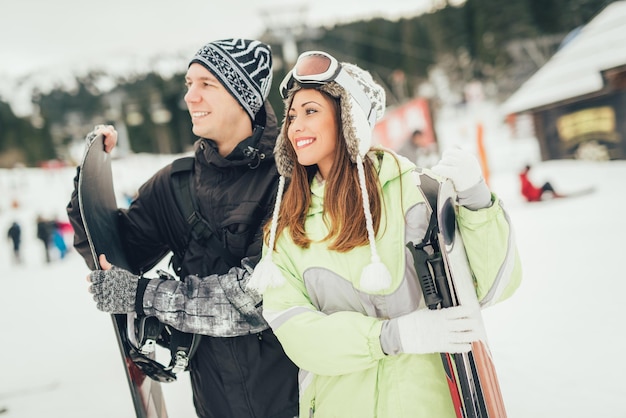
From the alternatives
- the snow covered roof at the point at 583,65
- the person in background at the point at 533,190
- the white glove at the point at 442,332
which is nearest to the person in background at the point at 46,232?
the person in background at the point at 533,190

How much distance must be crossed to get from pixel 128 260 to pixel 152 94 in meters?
49.7

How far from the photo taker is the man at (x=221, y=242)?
1726 millimetres

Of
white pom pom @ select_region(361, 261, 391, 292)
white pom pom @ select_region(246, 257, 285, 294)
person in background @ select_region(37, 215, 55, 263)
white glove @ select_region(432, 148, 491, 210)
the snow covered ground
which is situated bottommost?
the snow covered ground

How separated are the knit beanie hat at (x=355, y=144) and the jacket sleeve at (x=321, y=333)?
0.25ft

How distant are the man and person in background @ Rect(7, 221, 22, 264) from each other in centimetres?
1799

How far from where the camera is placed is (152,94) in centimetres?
4719

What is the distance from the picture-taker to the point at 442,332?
1.34m

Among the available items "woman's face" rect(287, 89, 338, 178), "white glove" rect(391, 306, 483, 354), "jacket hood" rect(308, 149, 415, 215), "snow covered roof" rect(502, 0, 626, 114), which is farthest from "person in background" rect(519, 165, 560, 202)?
"white glove" rect(391, 306, 483, 354)

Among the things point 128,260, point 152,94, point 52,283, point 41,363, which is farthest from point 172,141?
point 128,260

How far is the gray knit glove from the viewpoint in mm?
1716

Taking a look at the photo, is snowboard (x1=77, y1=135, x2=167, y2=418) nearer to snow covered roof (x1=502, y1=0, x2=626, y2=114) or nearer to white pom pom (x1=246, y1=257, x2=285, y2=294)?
white pom pom (x1=246, y1=257, x2=285, y2=294)

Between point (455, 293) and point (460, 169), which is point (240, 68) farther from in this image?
point (455, 293)

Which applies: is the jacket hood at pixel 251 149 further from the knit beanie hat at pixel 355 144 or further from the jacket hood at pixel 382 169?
the jacket hood at pixel 382 169

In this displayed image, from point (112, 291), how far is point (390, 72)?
52.9 meters
